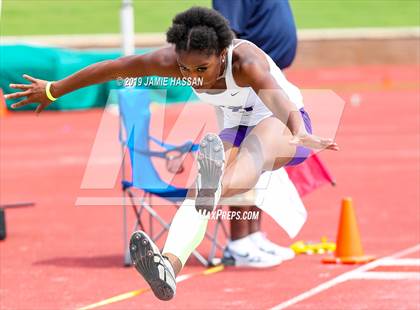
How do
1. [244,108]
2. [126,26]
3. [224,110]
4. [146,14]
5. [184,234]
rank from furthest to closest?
[146,14] → [126,26] → [224,110] → [244,108] → [184,234]

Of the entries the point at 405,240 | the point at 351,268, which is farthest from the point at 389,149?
the point at 351,268

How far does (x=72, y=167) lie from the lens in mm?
14672

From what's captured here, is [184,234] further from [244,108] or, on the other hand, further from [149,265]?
[244,108]

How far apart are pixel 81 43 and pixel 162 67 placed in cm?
2090

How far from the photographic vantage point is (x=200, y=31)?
18.6 ft

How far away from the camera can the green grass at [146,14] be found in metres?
31.3

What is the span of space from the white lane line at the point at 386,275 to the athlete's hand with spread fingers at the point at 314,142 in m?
2.44

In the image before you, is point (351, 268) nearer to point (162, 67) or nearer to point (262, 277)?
point (262, 277)

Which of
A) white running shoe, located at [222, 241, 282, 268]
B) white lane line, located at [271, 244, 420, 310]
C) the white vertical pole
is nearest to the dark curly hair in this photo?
white lane line, located at [271, 244, 420, 310]

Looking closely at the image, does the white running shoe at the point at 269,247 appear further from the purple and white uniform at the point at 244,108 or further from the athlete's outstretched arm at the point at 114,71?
the athlete's outstretched arm at the point at 114,71

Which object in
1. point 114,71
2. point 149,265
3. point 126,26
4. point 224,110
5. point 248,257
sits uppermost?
point 114,71

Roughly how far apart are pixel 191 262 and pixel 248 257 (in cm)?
53

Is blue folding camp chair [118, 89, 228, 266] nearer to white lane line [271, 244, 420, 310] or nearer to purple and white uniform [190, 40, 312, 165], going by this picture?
white lane line [271, 244, 420, 310]

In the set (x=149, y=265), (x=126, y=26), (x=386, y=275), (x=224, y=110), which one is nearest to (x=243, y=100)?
(x=224, y=110)
